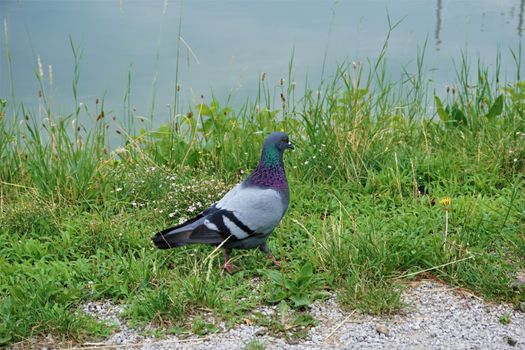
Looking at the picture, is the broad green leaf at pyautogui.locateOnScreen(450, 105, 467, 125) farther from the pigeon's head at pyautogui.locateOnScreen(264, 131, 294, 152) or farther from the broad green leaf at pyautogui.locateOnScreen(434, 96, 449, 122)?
the pigeon's head at pyautogui.locateOnScreen(264, 131, 294, 152)

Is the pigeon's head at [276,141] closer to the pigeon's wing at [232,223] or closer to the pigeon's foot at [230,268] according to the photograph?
the pigeon's wing at [232,223]

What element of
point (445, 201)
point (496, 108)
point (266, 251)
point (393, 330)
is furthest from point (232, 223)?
point (496, 108)

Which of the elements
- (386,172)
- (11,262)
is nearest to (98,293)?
(11,262)

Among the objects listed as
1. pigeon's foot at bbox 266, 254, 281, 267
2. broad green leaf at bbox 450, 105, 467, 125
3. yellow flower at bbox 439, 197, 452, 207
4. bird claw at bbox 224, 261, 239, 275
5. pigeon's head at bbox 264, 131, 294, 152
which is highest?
pigeon's head at bbox 264, 131, 294, 152

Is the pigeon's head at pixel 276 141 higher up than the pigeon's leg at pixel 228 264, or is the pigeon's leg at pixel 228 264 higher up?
the pigeon's head at pixel 276 141

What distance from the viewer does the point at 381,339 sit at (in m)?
3.81

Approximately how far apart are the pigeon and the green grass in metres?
0.18

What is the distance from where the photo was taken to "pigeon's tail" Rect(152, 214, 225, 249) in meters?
4.37

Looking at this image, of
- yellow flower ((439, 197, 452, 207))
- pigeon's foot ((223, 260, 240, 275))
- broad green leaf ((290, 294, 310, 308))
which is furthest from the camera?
yellow flower ((439, 197, 452, 207))

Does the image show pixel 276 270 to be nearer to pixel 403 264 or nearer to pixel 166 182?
pixel 403 264

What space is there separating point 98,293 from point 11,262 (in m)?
0.82

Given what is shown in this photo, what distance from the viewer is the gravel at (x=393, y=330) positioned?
12.4ft

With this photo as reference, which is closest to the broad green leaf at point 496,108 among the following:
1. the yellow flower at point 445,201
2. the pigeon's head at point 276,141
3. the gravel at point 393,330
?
the yellow flower at point 445,201

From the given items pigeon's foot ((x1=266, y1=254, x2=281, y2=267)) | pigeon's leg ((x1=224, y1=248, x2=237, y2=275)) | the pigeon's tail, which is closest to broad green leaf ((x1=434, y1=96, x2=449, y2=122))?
pigeon's foot ((x1=266, y1=254, x2=281, y2=267))
